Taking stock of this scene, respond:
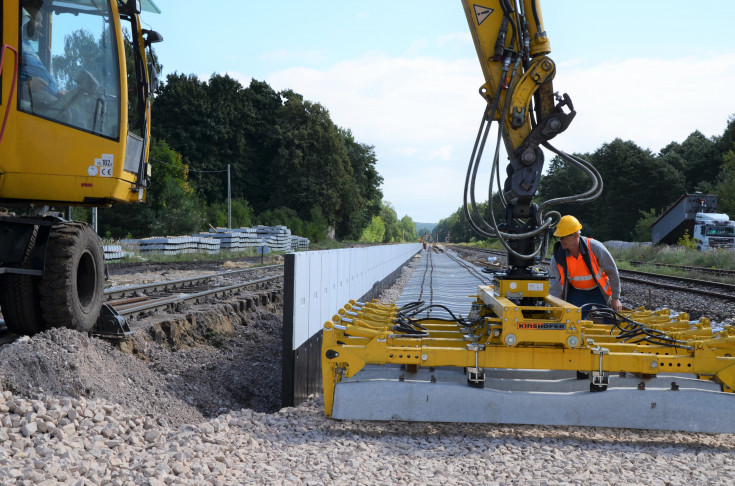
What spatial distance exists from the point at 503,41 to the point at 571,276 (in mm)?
2571

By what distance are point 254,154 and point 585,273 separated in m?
55.0

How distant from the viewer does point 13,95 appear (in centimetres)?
553

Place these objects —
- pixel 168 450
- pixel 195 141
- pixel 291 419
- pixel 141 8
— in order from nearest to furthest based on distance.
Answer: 1. pixel 168 450
2. pixel 291 419
3. pixel 141 8
4. pixel 195 141

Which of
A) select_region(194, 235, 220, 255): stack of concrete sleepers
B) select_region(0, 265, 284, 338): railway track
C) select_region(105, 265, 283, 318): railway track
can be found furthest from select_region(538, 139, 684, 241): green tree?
select_region(105, 265, 283, 318): railway track

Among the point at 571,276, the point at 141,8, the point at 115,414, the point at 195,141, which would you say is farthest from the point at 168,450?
the point at 195,141

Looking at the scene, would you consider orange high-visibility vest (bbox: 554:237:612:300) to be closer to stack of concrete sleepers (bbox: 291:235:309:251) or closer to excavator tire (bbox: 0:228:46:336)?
excavator tire (bbox: 0:228:46:336)

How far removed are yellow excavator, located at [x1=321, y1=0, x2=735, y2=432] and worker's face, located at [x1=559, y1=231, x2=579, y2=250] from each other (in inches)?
26.7

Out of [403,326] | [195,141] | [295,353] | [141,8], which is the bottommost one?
[295,353]

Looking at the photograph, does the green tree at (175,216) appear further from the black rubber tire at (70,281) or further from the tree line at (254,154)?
the black rubber tire at (70,281)

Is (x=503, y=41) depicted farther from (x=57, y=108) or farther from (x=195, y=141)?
(x=195, y=141)

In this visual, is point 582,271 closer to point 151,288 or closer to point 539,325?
point 539,325

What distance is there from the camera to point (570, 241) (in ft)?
19.4

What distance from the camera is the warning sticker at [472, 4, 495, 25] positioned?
4895mm

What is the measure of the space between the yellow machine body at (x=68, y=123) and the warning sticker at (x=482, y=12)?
369cm
